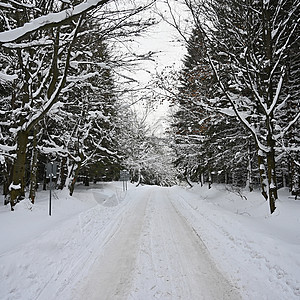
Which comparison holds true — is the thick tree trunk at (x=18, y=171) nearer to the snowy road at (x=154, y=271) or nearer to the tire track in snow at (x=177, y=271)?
the snowy road at (x=154, y=271)

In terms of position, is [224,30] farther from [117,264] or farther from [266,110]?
[117,264]

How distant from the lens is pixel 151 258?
16.8 feet

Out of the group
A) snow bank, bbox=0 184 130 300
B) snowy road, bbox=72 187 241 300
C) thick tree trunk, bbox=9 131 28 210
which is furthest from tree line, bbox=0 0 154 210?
snowy road, bbox=72 187 241 300

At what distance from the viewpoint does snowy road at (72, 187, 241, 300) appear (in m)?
3.67

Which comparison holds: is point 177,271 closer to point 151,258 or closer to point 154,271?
point 154,271

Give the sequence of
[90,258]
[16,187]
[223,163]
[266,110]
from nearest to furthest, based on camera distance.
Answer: [90,258]
[266,110]
[16,187]
[223,163]

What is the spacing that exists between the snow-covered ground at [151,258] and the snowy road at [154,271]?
0.01m

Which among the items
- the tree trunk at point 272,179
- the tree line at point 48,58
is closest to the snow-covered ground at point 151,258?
the tree trunk at point 272,179

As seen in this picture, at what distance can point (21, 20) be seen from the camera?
7.54 metres

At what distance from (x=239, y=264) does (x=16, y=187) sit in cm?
728

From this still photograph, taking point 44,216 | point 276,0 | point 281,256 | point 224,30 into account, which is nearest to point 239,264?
point 281,256

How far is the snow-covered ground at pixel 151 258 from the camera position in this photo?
3734 millimetres

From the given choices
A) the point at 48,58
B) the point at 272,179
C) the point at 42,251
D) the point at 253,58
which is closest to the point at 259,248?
the point at 272,179

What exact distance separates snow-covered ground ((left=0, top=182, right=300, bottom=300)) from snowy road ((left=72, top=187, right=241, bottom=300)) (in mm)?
15
